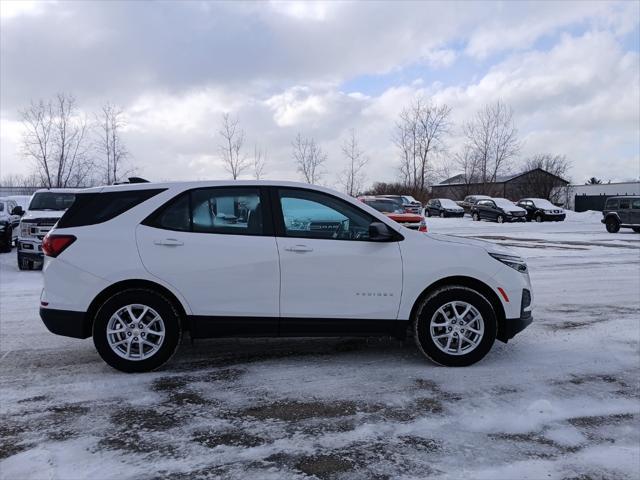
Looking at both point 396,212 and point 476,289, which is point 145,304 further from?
point 396,212

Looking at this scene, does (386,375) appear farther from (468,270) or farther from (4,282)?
(4,282)

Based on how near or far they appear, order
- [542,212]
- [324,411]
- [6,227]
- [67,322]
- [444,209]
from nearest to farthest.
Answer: [324,411] < [67,322] < [6,227] < [542,212] < [444,209]

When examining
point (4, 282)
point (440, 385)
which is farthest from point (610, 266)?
point (4, 282)

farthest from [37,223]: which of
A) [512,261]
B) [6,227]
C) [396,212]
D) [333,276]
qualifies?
[396,212]

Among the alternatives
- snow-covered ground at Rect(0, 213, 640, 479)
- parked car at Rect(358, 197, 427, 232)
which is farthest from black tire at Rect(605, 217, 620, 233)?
snow-covered ground at Rect(0, 213, 640, 479)

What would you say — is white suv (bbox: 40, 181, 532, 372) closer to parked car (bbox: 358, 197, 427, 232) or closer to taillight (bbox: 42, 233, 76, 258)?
taillight (bbox: 42, 233, 76, 258)

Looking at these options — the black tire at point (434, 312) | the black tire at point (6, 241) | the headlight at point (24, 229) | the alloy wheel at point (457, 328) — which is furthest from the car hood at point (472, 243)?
the black tire at point (6, 241)

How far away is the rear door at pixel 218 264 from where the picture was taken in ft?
14.8

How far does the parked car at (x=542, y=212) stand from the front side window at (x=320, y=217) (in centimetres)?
3431

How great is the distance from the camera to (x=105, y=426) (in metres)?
3.59

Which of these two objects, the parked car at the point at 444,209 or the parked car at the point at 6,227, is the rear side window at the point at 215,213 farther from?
the parked car at the point at 444,209

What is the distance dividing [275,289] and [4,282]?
7.76 metres

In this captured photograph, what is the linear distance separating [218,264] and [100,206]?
4.14ft

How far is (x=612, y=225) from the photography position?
79.2 ft
